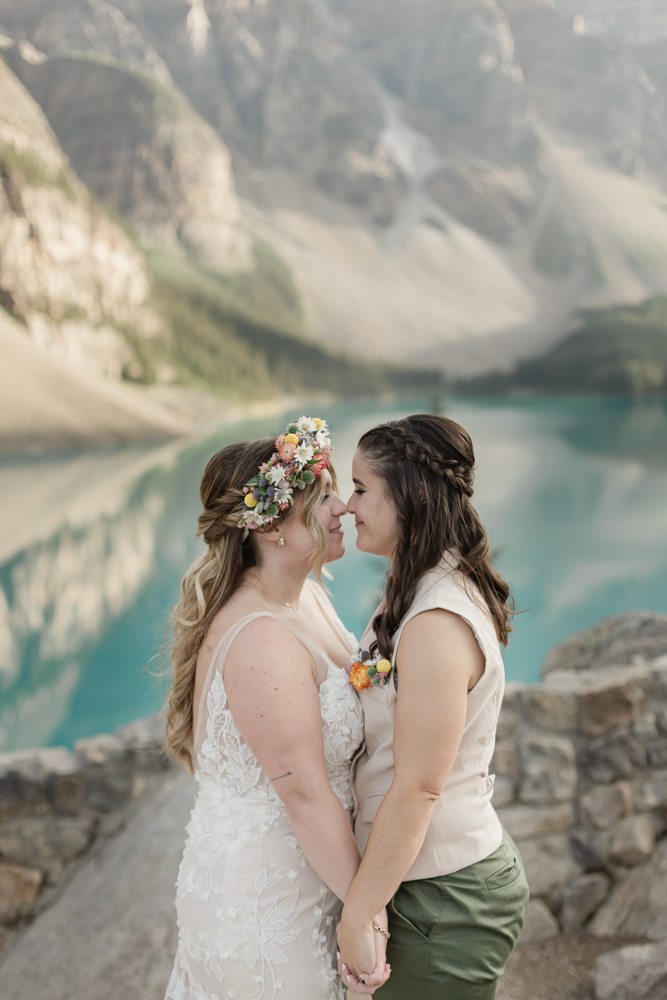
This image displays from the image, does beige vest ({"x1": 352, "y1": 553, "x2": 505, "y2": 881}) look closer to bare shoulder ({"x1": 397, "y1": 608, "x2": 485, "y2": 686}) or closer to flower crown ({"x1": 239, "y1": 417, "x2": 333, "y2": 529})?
bare shoulder ({"x1": 397, "y1": 608, "x2": 485, "y2": 686})

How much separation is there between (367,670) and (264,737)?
8.3 inches

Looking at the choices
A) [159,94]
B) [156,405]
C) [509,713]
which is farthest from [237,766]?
[159,94]

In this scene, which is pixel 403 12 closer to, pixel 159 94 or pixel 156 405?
pixel 159 94

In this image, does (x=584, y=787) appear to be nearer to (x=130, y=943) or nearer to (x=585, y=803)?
(x=585, y=803)

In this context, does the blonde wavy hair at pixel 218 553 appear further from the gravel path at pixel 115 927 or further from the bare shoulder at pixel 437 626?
the gravel path at pixel 115 927

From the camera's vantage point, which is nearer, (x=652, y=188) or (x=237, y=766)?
(x=237, y=766)

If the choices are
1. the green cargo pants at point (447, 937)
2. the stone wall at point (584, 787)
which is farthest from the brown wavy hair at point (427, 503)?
the stone wall at point (584, 787)

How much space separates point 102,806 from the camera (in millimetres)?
2879

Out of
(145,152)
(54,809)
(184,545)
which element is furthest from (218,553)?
(145,152)

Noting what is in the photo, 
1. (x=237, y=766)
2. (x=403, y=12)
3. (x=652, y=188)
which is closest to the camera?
(x=237, y=766)

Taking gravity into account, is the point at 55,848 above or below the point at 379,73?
below

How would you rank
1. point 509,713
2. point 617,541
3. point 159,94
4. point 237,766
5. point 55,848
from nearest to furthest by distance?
1. point 237,766
2. point 509,713
3. point 55,848
4. point 617,541
5. point 159,94

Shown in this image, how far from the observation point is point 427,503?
1.11 meters

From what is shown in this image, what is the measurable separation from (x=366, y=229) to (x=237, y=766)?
18.8 metres
